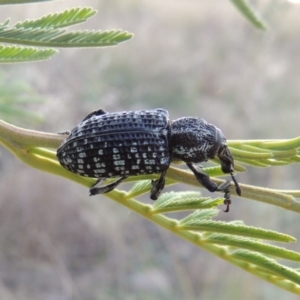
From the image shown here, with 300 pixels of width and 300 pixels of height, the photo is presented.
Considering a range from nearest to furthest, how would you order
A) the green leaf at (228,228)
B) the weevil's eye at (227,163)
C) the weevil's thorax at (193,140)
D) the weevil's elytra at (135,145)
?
the green leaf at (228,228)
the weevil's eye at (227,163)
the weevil's elytra at (135,145)
the weevil's thorax at (193,140)

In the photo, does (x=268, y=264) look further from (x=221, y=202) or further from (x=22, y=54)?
(x=22, y=54)

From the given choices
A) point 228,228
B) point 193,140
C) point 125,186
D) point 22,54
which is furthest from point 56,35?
point 125,186

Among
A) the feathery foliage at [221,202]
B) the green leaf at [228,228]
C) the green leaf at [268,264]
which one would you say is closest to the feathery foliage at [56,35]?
the feathery foliage at [221,202]

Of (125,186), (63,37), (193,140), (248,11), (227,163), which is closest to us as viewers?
(63,37)

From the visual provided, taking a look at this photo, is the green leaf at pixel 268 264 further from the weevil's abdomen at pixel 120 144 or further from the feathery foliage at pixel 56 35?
the feathery foliage at pixel 56 35

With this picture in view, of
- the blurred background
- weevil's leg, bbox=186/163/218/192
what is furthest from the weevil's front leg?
the blurred background

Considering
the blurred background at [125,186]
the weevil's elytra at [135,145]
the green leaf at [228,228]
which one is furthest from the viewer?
the blurred background at [125,186]

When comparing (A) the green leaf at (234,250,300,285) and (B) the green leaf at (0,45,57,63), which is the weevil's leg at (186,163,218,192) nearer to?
(A) the green leaf at (234,250,300,285)
